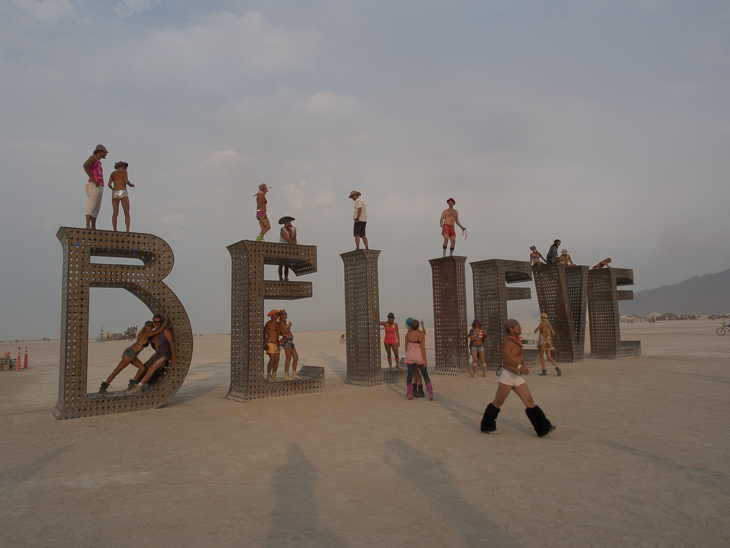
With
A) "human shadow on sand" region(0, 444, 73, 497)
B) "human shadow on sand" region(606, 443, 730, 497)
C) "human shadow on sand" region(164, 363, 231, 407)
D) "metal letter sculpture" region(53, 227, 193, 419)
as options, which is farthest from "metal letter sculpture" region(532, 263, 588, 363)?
"human shadow on sand" region(0, 444, 73, 497)

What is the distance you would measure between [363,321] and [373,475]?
23.9 ft

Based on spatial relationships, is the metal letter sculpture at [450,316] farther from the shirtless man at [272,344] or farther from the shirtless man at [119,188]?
the shirtless man at [119,188]

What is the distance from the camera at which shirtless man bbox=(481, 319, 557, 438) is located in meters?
6.60

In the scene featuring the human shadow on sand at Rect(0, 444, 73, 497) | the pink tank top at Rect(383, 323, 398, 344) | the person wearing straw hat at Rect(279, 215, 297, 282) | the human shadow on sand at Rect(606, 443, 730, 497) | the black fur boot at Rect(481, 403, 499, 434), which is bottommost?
the human shadow on sand at Rect(606, 443, 730, 497)

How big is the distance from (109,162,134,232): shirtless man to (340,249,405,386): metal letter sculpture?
566 cm

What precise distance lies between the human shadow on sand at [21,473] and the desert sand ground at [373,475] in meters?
0.03

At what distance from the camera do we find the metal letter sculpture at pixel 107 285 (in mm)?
8703

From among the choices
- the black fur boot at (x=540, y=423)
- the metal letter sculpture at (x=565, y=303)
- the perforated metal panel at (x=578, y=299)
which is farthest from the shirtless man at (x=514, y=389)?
the perforated metal panel at (x=578, y=299)

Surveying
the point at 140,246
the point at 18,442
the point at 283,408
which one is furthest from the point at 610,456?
the point at 140,246

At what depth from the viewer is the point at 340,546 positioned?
3.62 m

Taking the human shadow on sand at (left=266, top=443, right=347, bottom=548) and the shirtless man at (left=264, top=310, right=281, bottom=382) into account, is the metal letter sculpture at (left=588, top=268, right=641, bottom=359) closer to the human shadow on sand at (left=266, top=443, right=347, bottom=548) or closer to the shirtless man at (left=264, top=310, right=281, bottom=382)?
the shirtless man at (left=264, top=310, right=281, bottom=382)

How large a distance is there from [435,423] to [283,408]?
3.34 m

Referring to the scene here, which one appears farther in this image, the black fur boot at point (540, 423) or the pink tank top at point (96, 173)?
the pink tank top at point (96, 173)

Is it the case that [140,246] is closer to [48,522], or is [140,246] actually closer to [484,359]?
[48,522]
